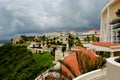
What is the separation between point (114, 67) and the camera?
6.36m

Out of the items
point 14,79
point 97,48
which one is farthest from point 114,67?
point 14,79

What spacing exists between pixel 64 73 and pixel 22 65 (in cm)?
5366

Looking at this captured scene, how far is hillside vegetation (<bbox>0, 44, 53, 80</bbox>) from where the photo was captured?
2157 inches

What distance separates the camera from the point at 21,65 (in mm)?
64750

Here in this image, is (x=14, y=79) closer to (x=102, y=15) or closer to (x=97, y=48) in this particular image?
(x=102, y=15)

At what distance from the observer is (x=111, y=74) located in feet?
21.7

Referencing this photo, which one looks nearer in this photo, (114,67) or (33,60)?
(114,67)

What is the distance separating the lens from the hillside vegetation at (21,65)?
54.8 metres

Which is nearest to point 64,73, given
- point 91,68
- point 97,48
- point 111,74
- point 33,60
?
point 91,68

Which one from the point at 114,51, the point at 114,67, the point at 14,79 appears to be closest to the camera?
the point at 114,67

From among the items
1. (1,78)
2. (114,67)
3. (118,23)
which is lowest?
(1,78)

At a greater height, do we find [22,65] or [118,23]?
[118,23]

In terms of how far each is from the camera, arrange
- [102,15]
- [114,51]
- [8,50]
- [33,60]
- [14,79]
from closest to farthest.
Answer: [114,51] < [102,15] < [14,79] < [33,60] < [8,50]

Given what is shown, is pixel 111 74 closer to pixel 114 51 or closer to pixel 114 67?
pixel 114 67
